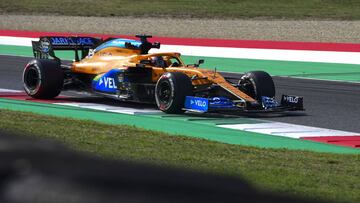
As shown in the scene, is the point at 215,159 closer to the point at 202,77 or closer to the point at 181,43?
the point at 202,77

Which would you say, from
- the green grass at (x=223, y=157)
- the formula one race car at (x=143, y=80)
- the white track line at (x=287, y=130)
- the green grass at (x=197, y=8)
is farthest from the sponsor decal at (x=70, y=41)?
the green grass at (x=197, y=8)

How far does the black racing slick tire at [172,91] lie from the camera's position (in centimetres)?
1102

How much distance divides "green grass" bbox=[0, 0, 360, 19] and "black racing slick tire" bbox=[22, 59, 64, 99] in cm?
3120

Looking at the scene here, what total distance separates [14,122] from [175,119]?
7.89ft

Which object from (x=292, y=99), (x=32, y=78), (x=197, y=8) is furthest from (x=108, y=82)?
(x=197, y=8)

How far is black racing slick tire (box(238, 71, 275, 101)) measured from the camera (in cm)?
1165

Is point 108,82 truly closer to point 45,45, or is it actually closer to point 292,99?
point 45,45

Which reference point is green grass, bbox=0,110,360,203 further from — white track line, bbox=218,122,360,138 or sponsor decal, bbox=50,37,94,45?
sponsor decal, bbox=50,37,94,45

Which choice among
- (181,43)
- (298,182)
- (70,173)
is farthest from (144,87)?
(181,43)

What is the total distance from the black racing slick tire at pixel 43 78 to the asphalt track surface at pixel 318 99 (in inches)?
84.9

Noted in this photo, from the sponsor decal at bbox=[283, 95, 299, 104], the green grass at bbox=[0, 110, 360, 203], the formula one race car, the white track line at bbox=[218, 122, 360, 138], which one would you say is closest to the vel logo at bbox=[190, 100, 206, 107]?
the formula one race car

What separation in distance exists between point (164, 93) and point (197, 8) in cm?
3638

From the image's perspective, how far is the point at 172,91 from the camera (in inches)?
436

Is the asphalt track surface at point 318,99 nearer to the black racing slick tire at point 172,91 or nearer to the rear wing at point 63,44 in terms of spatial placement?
the black racing slick tire at point 172,91
